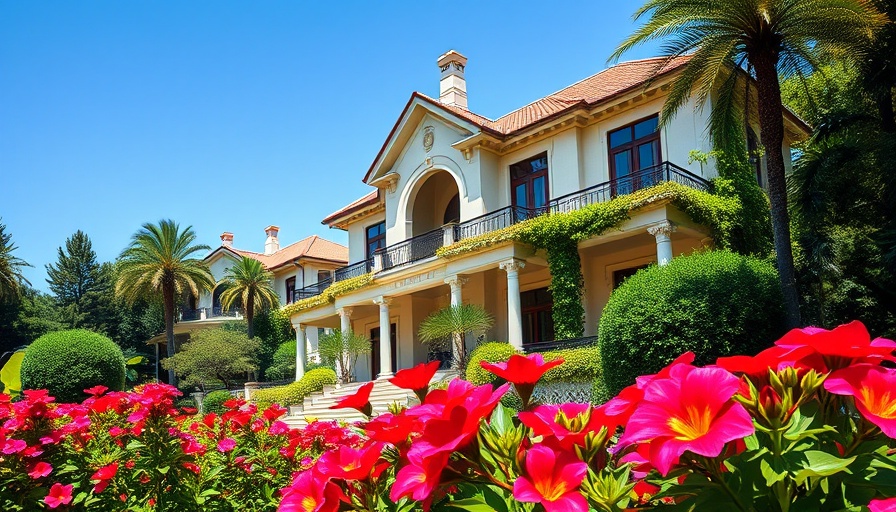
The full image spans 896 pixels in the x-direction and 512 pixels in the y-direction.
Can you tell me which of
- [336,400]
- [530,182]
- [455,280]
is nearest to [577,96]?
[530,182]

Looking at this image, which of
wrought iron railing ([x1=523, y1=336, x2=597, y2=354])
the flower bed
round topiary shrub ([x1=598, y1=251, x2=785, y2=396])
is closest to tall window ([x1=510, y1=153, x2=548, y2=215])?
wrought iron railing ([x1=523, y1=336, x2=597, y2=354])

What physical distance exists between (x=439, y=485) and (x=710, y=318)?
40.5 ft

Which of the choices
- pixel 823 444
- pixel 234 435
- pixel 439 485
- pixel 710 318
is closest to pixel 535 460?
pixel 439 485

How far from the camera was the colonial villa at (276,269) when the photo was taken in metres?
43.6

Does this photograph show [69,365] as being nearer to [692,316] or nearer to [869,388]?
[692,316]

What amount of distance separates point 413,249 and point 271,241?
29.1 m

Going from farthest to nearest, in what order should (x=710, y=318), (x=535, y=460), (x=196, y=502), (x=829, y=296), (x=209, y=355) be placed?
(x=209, y=355), (x=829, y=296), (x=710, y=318), (x=196, y=502), (x=535, y=460)

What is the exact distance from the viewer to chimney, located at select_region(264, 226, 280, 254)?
51.7 metres

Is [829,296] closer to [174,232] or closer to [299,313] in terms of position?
[299,313]

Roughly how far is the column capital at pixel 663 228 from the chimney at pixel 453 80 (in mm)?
12938

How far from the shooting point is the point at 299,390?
2681 cm

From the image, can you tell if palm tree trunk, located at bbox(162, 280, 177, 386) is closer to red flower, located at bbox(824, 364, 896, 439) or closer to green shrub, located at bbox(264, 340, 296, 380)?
green shrub, located at bbox(264, 340, 296, 380)

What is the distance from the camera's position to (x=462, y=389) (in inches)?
62.5

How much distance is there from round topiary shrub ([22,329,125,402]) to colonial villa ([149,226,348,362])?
20440 millimetres
